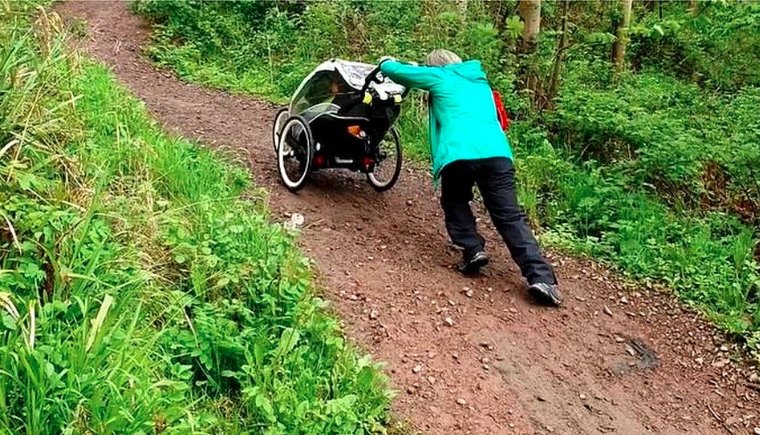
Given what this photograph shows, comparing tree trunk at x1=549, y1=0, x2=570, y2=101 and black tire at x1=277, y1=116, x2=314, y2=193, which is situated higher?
tree trunk at x1=549, y1=0, x2=570, y2=101

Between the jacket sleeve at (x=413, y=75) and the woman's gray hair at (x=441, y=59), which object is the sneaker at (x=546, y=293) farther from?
the woman's gray hair at (x=441, y=59)

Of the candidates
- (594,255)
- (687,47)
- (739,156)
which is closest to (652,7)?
(687,47)

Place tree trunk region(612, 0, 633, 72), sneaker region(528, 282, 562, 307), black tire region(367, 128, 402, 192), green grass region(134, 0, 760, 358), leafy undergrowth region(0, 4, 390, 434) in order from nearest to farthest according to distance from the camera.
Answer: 1. leafy undergrowth region(0, 4, 390, 434)
2. sneaker region(528, 282, 562, 307)
3. green grass region(134, 0, 760, 358)
4. black tire region(367, 128, 402, 192)
5. tree trunk region(612, 0, 633, 72)

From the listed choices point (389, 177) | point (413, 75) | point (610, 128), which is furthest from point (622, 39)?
point (413, 75)

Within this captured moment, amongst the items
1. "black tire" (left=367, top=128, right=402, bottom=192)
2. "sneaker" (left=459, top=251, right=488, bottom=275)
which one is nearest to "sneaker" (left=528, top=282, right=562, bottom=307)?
"sneaker" (left=459, top=251, right=488, bottom=275)

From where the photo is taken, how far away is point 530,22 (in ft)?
28.8

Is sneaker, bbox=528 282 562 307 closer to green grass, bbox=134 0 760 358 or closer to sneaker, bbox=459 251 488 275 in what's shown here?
sneaker, bbox=459 251 488 275

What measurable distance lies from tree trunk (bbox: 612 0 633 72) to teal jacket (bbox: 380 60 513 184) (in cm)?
425

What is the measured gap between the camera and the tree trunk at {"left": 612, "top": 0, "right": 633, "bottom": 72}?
929 centimetres

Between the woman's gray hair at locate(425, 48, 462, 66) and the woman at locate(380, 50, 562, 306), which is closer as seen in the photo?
the woman at locate(380, 50, 562, 306)

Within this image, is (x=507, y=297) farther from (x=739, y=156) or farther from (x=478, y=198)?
(x=739, y=156)

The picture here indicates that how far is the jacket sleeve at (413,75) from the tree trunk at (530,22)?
12.0ft

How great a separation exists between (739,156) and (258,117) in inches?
230

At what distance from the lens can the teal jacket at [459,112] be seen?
17.6 ft
